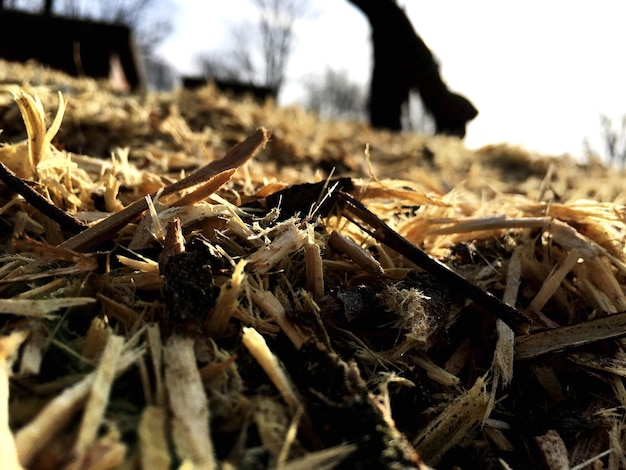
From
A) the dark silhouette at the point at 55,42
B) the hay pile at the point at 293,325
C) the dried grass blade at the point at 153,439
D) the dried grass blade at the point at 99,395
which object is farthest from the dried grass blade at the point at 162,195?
Result: the dark silhouette at the point at 55,42

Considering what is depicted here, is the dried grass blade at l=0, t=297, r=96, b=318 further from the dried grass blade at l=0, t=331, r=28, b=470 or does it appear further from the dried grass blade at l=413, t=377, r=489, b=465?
the dried grass blade at l=413, t=377, r=489, b=465

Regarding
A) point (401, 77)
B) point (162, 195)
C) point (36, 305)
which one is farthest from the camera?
point (401, 77)

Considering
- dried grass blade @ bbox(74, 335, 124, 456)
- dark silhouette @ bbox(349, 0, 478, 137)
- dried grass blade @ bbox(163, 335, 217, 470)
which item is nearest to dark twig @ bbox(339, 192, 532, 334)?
dried grass blade @ bbox(163, 335, 217, 470)

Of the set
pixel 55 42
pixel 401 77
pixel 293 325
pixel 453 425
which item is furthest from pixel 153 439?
pixel 55 42

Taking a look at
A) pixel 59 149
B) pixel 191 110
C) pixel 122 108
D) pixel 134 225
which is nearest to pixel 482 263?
pixel 134 225

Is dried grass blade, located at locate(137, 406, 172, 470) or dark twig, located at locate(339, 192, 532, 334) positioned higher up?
dark twig, located at locate(339, 192, 532, 334)

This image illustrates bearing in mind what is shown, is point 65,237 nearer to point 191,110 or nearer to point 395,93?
point 191,110

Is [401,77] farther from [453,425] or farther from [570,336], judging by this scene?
[453,425]
